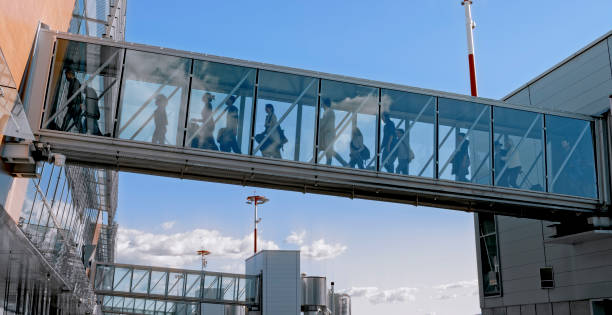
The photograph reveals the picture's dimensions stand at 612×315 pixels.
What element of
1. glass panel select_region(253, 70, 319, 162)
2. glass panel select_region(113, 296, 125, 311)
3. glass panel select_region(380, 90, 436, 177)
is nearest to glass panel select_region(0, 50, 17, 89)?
glass panel select_region(253, 70, 319, 162)

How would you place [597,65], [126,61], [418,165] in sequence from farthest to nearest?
[597,65] < [418,165] < [126,61]

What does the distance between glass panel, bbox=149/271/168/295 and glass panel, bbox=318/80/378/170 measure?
95.6ft

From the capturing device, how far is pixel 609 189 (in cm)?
1812

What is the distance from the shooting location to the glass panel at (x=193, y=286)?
42.1m

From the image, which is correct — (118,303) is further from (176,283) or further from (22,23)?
(22,23)

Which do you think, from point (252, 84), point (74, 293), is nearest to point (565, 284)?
point (252, 84)

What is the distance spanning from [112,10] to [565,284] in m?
18.7

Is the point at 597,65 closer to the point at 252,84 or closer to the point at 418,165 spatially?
the point at 418,165

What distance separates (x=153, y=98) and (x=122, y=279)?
30.2 m

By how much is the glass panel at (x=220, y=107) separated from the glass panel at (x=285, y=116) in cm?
30

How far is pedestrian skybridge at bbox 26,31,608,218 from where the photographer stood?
46.1 feet

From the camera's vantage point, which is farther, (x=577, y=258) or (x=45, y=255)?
(x=577, y=258)

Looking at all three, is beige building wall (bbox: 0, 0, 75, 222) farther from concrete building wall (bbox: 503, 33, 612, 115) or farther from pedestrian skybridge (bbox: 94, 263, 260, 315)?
pedestrian skybridge (bbox: 94, 263, 260, 315)

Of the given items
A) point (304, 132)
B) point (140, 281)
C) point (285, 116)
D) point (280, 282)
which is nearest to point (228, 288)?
point (280, 282)
